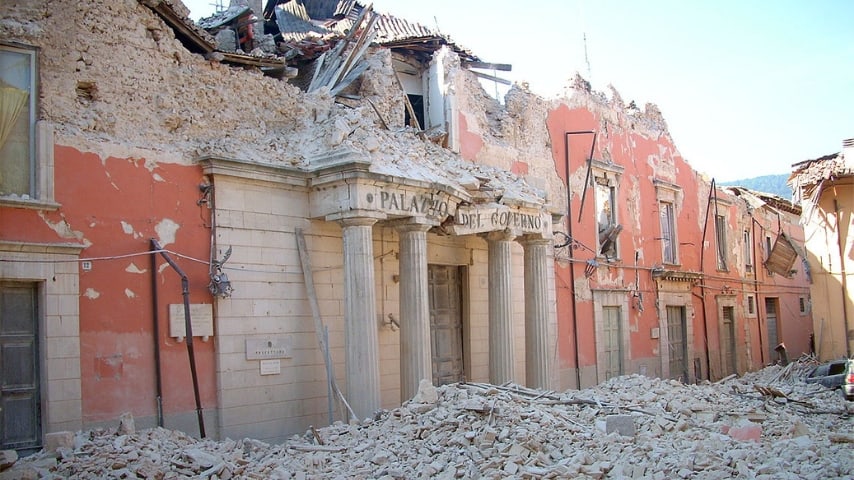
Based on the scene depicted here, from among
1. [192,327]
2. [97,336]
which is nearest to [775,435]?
[192,327]

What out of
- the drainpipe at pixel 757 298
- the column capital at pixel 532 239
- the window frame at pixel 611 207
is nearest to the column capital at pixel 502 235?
the column capital at pixel 532 239

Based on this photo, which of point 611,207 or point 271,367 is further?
point 611,207

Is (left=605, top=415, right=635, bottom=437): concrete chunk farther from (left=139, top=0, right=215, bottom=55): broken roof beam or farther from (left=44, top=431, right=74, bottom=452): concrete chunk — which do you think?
→ (left=139, top=0, right=215, bottom=55): broken roof beam

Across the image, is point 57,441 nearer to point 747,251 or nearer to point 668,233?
point 668,233

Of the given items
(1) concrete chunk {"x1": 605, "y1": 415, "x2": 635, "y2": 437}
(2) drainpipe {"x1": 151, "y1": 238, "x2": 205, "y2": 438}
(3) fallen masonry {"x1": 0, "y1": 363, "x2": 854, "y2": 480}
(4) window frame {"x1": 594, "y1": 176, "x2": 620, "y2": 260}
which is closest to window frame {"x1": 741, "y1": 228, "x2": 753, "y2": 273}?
(4) window frame {"x1": 594, "y1": 176, "x2": 620, "y2": 260}

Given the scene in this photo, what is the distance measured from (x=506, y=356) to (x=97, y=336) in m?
6.62

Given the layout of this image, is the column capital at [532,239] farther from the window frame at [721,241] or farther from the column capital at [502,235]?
the window frame at [721,241]

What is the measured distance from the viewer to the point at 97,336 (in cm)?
898

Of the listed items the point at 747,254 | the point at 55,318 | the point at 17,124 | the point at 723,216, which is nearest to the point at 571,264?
the point at 723,216

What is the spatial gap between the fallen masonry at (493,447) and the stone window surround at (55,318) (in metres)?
0.53

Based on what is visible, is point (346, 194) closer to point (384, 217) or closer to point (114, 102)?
point (384, 217)

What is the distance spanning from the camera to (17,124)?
A: 8820 millimetres

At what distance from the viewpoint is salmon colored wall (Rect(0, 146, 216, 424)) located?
8.89m

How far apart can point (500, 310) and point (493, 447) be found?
546cm
